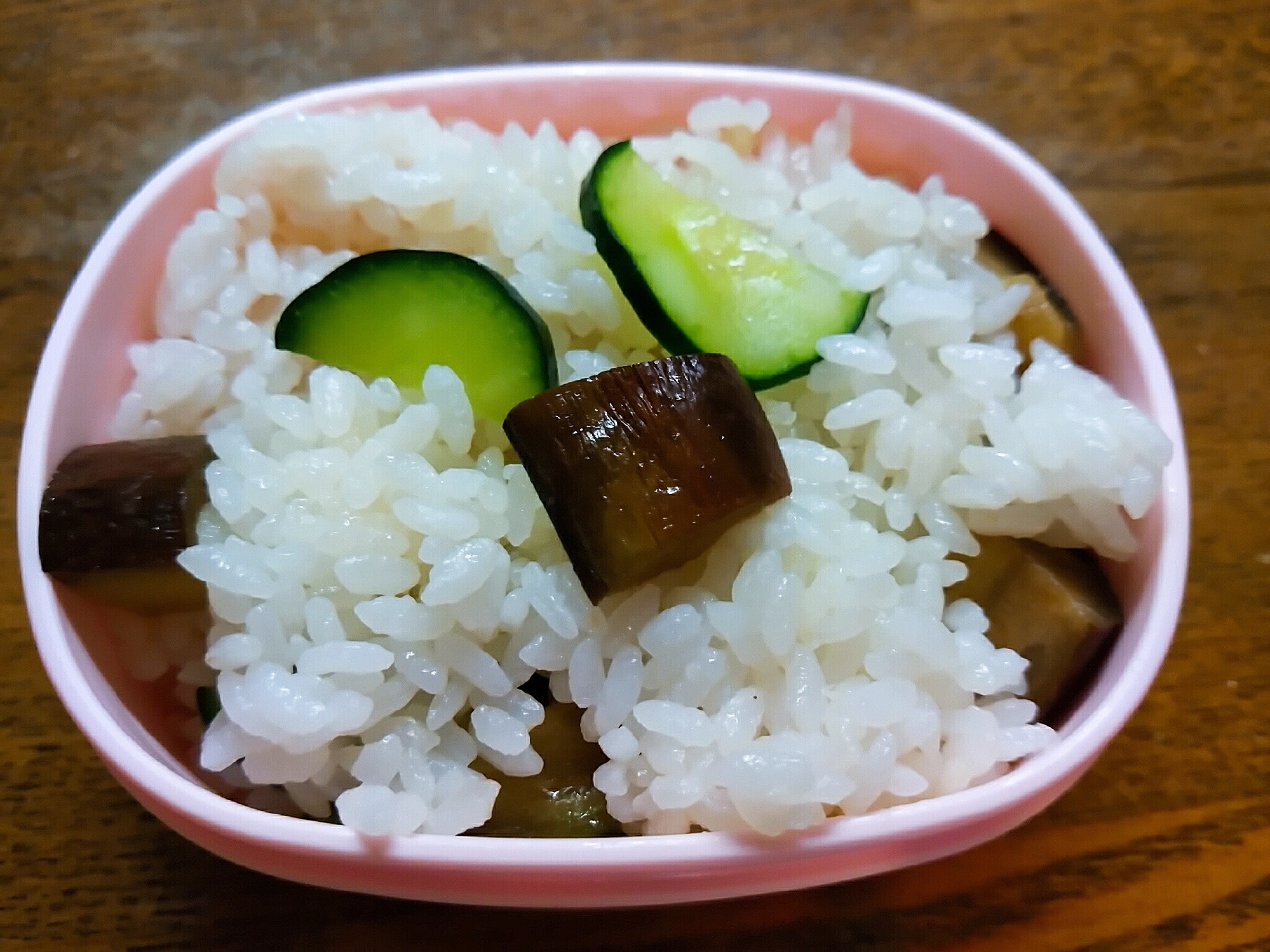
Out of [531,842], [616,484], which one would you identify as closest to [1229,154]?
[616,484]

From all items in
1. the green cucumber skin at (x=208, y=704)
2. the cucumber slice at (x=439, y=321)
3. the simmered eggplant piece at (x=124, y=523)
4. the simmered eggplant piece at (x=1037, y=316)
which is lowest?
the green cucumber skin at (x=208, y=704)

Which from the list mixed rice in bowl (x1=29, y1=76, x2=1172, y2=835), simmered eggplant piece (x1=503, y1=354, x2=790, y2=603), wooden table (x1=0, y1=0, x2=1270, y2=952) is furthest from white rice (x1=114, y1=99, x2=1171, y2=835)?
wooden table (x1=0, y1=0, x2=1270, y2=952)

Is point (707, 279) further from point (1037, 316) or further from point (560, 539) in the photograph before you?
point (1037, 316)

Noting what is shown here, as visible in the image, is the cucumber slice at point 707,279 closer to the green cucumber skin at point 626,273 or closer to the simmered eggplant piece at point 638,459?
the green cucumber skin at point 626,273

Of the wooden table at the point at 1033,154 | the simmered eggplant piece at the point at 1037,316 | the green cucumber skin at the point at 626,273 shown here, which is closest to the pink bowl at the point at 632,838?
the simmered eggplant piece at the point at 1037,316

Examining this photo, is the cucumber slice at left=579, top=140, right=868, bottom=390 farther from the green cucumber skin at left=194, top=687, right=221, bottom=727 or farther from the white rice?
the green cucumber skin at left=194, top=687, right=221, bottom=727

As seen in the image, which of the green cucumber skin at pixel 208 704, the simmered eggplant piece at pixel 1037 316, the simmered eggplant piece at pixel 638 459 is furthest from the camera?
the simmered eggplant piece at pixel 1037 316
